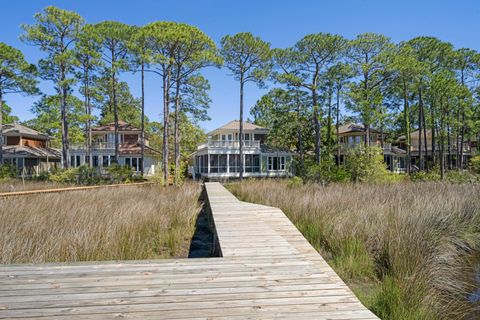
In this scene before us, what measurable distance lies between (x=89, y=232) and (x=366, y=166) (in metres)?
18.7

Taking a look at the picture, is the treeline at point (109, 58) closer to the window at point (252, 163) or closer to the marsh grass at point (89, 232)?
the window at point (252, 163)

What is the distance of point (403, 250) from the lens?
5.23 meters

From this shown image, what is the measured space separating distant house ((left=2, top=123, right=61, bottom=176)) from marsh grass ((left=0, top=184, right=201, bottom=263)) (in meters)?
32.6

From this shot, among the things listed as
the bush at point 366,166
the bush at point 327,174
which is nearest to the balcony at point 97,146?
the bush at point 327,174

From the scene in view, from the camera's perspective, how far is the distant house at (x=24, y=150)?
35469mm

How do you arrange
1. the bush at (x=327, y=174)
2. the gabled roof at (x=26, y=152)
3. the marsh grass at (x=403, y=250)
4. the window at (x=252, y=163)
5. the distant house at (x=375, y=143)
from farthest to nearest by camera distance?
the distant house at (x=375, y=143), the gabled roof at (x=26, y=152), the window at (x=252, y=163), the bush at (x=327, y=174), the marsh grass at (x=403, y=250)

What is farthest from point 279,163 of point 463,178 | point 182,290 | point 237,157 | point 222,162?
point 182,290

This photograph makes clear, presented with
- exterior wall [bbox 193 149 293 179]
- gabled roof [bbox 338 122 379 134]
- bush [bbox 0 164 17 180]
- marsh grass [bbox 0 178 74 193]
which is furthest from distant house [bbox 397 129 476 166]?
bush [bbox 0 164 17 180]

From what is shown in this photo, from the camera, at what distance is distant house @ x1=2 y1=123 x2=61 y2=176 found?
1396 inches

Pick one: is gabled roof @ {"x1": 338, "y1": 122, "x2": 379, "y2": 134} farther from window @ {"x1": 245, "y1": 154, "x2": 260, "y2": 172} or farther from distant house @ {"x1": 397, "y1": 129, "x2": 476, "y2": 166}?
window @ {"x1": 245, "y1": 154, "x2": 260, "y2": 172}

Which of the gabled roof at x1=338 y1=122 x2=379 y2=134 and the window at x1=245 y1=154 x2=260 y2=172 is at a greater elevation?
the gabled roof at x1=338 y1=122 x2=379 y2=134

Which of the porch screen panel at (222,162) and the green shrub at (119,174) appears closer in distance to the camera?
the green shrub at (119,174)

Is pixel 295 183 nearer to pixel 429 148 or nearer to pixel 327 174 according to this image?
pixel 327 174

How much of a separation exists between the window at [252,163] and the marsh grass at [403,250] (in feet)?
82.1
